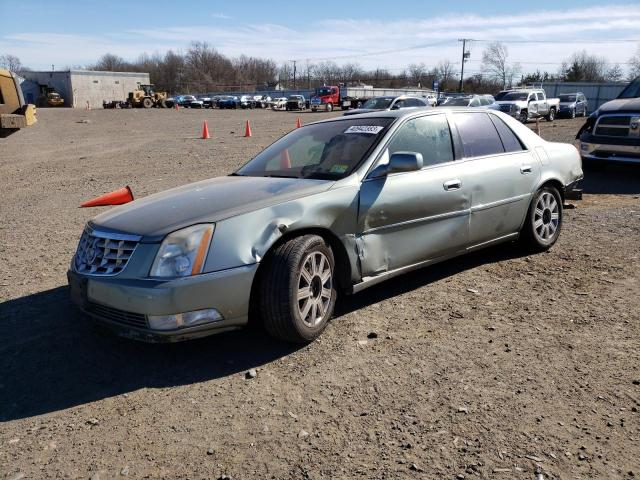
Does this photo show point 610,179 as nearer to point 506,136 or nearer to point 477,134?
point 506,136

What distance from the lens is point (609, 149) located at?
10180mm

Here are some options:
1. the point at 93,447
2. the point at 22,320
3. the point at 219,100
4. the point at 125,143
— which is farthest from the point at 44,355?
the point at 219,100

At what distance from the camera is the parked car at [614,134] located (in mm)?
9820

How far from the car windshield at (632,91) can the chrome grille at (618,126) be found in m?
1.58

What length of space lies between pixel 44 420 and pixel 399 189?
283 centimetres

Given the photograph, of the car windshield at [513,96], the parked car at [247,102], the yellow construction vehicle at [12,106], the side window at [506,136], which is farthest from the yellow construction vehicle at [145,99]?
the side window at [506,136]

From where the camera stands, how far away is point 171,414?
303cm

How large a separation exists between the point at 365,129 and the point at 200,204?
1585 mm

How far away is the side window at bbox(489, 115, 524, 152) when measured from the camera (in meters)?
5.44

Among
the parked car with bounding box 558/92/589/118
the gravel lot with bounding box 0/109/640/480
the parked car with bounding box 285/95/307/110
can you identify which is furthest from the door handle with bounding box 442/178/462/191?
the parked car with bounding box 285/95/307/110

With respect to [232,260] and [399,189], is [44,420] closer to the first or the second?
[232,260]

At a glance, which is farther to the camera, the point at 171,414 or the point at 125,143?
the point at 125,143

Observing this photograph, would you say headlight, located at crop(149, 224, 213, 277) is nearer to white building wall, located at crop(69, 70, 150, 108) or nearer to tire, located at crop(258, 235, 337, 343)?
tire, located at crop(258, 235, 337, 343)

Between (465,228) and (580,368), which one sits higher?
(465,228)
